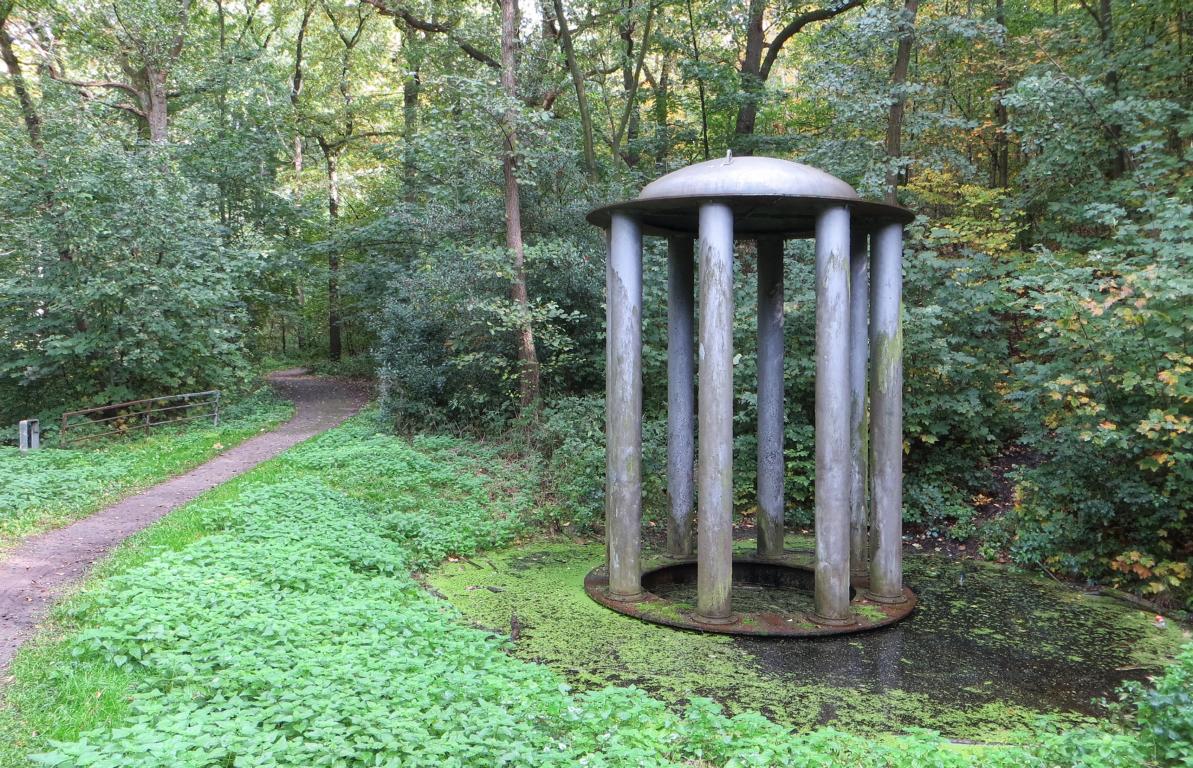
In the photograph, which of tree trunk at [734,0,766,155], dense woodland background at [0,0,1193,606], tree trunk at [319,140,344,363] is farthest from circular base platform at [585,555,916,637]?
tree trunk at [319,140,344,363]

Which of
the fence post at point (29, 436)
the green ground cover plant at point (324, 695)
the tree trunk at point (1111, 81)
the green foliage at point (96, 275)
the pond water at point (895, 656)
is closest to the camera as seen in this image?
the green ground cover plant at point (324, 695)

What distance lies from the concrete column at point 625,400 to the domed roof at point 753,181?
0.60 m

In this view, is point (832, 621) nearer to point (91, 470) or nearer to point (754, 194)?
point (754, 194)

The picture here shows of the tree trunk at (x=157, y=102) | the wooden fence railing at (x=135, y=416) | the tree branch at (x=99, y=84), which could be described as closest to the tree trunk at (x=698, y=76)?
the wooden fence railing at (x=135, y=416)

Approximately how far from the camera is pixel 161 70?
63.6ft

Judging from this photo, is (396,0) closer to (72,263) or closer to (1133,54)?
(72,263)

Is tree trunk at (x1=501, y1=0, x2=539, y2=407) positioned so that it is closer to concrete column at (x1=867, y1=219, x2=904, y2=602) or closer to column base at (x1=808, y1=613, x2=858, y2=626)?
concrete column at (x1=867, y1=219, x2=904, y2=602)

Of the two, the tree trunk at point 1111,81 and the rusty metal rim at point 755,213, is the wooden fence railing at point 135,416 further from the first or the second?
the tree trunk at point 1111,81

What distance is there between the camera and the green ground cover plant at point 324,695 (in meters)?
3.81

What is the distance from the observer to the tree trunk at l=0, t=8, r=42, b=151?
51.6 feet

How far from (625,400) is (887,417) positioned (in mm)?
2309

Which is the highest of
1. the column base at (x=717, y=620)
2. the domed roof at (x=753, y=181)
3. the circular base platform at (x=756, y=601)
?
the domed roof at (x=753, y=181)

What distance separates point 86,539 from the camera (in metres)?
8.50

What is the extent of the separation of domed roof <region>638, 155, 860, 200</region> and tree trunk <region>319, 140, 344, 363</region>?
65.5 ft
